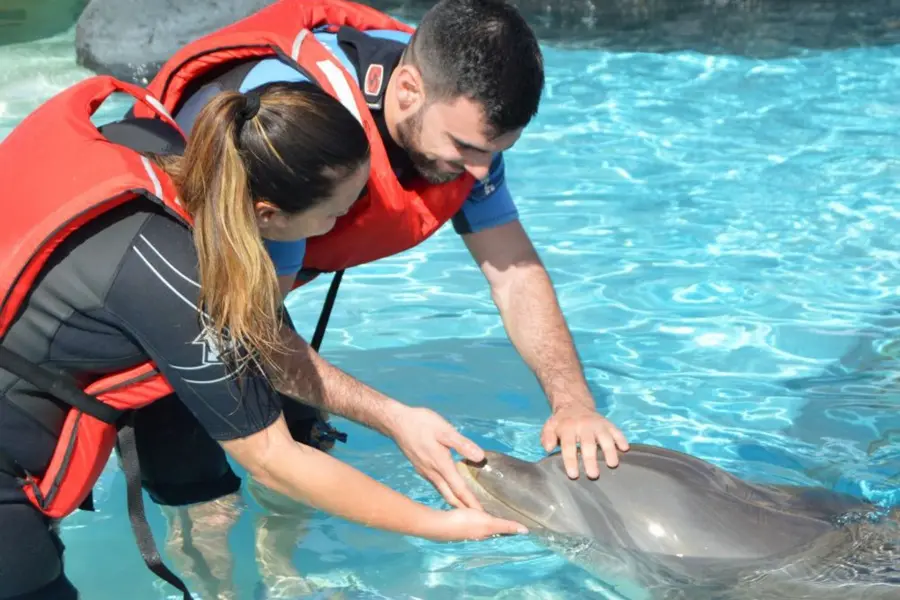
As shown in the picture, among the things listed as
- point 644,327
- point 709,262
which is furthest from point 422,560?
point 709,262

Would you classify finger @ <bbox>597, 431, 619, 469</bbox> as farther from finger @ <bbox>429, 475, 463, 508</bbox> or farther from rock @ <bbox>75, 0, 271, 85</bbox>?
rock @ <bbox>75, 0, 271, 85</bbox>

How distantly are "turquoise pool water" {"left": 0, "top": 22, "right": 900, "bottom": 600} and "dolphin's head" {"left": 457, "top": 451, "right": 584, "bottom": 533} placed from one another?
1.70 ft

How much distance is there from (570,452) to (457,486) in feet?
1.16

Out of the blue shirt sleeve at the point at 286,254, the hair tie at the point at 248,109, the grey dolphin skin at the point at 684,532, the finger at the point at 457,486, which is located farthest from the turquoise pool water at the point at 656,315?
the hair tie at the point at 248,109

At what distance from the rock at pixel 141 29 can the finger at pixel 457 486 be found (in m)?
7.47

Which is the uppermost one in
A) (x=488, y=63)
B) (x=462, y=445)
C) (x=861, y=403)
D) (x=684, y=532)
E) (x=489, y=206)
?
(x=488, y=63)

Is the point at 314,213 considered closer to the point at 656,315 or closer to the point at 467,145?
the point at 467,145

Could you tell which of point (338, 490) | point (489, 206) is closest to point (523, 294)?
point (489, 206)

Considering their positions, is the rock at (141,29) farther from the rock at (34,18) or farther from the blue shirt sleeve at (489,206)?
the blue shirt sleeve at (489,206)

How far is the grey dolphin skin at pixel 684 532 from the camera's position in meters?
3.30

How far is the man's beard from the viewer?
3.46 m

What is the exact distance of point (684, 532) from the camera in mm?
3299

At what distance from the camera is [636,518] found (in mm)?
3318

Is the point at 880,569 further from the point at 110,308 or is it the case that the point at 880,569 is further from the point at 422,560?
the point at 110,308
